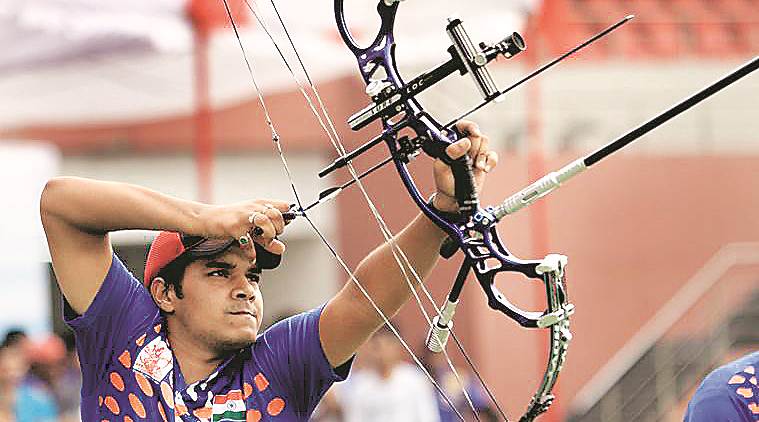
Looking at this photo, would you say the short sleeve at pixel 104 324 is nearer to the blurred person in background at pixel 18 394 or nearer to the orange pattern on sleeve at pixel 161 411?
the orange pattern on sleeve at pixel 161 411

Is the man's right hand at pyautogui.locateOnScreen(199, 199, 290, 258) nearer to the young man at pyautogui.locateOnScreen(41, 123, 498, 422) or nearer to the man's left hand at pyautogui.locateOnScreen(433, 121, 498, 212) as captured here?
the young man at pyautogui.locateOnScreen(41, 123, 498, 422)

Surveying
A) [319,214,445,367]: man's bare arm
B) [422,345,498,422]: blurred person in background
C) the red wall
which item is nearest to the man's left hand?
[319,214,445,367]: man's bare arm

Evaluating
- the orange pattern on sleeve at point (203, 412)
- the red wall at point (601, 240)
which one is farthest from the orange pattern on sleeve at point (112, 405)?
the red wall at point (601, 240)

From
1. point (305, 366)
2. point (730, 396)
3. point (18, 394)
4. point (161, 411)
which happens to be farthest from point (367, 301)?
point (18, 394)

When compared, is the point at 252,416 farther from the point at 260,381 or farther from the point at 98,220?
the point at 98,220

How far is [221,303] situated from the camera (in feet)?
8.02

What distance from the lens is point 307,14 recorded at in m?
7.48

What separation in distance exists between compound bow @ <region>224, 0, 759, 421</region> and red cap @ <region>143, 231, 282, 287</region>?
0.12m

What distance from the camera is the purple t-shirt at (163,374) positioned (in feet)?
7.89

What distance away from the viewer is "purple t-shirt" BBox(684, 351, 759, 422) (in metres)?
2.66

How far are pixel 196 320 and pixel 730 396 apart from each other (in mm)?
943

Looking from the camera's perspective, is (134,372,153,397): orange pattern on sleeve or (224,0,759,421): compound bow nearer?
(224,0,759,421): compound bow

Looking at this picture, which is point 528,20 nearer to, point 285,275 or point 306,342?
point 285,275

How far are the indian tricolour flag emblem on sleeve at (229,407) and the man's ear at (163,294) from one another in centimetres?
18
